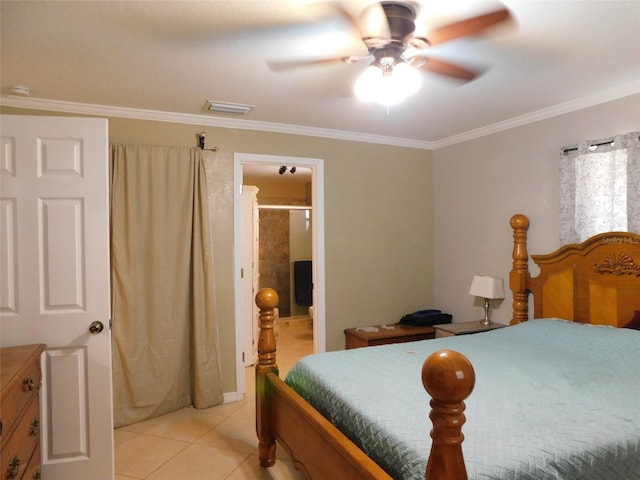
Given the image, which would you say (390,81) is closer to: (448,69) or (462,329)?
(448,69)

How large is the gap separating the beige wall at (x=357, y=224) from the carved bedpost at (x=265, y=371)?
1.13 metres

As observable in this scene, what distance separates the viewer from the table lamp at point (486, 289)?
3619 millimetres

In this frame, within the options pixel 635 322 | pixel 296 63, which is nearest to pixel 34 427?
pixel 296 63

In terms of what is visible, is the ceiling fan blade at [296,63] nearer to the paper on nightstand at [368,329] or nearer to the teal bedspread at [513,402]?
the teal bedspread at [513,402]

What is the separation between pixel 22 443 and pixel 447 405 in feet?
5.78

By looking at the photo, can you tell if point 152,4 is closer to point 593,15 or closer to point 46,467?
point 593,15

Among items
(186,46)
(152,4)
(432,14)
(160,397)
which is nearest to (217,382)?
(160,397)

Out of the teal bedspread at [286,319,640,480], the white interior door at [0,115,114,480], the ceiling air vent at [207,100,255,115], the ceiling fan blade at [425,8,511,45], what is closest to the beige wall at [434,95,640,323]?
the teal bedspread at [286,319,640,480]

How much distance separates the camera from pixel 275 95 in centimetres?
291

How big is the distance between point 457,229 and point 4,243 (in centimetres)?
365

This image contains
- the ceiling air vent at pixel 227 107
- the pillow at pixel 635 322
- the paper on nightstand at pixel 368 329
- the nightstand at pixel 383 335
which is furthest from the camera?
the paper on nightstand at pixel 368 329

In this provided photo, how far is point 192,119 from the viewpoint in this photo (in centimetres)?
341

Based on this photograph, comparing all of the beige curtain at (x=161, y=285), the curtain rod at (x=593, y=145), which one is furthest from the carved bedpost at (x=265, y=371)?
the curtain rod at (x=593, y=145)

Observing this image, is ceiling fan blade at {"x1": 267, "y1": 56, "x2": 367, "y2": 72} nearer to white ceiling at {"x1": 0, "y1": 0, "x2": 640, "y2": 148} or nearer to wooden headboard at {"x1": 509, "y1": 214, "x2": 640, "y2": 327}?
white ceiling at {"x1": 0, "y1": 0, "x2": 640, "y2": 148}
